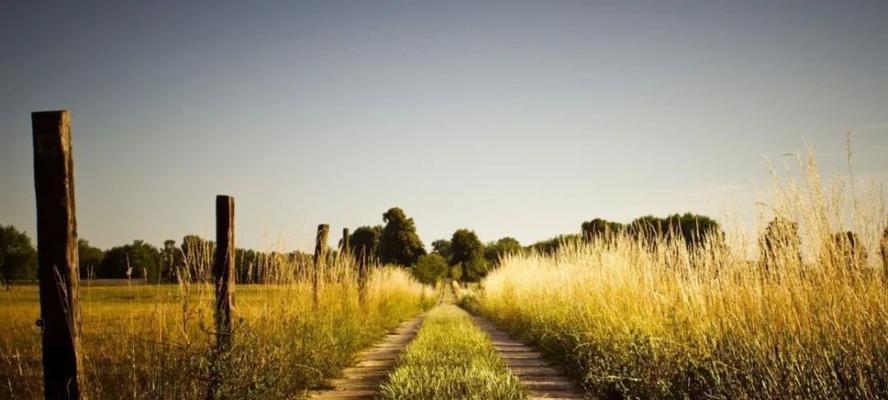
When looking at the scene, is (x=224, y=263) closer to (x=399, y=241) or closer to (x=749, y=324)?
(x=749, y=324)

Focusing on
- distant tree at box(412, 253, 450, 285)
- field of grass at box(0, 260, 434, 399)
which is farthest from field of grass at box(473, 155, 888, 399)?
distant tree at box(412, 253, 450, 285)

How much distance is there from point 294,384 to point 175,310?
1589mm

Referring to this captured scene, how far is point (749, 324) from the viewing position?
137 inches

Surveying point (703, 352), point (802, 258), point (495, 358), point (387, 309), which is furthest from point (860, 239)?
point (387, 309)

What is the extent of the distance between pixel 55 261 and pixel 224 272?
180 cm

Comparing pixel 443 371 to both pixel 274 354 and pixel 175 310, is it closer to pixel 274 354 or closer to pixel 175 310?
pixel 274 354

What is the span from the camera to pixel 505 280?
48.4ft

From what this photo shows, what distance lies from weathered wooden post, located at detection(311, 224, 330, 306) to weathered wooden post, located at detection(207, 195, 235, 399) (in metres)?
2.58

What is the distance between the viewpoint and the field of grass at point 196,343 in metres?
3.36

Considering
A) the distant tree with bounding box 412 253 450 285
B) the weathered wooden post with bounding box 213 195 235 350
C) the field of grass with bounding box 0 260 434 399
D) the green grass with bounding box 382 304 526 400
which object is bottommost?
the distant tree with bounding box 412 253 450 285

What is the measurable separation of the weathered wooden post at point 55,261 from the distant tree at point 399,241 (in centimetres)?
5001

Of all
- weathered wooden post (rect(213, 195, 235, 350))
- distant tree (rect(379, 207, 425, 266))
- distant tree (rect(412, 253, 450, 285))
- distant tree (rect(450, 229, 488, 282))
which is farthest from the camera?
distant tree (rect(450, 229, 488, 282))

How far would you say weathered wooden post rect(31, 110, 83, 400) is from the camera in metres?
2.73

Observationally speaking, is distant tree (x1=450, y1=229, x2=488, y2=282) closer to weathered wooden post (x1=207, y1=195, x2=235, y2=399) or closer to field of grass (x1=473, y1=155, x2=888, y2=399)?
field of grass (x1=473, y1=155, x2=888, y2=399)
